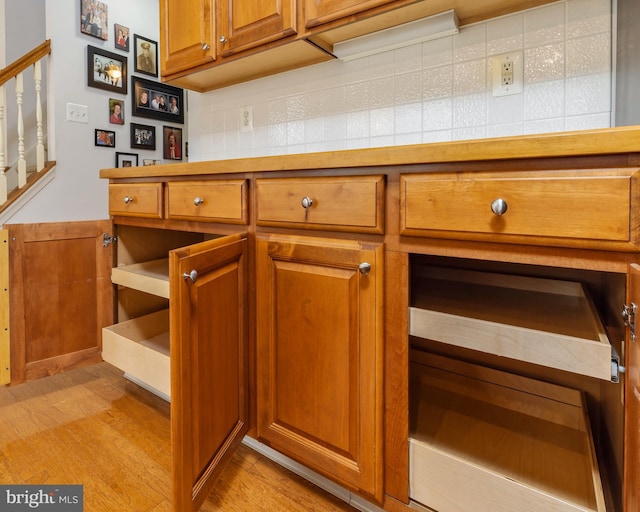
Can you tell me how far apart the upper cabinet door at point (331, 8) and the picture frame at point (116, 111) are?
1.99 meters

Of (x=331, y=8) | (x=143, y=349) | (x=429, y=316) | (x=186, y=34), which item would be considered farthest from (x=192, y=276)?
(x=186, y=34)

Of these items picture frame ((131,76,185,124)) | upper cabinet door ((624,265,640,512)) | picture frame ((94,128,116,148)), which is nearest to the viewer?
upper cabinet door ((624,265,640,512))

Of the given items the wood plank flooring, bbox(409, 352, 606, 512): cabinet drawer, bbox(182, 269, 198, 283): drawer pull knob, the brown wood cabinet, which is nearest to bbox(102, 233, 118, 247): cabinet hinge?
the brown wood cabinet

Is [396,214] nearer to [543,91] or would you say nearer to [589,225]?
[589,225]

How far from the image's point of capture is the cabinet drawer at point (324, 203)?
90cm

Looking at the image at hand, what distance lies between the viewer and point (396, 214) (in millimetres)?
877

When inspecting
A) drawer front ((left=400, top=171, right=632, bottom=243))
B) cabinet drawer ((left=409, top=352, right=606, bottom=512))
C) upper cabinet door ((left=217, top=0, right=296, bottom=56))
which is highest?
upper cabinet door ((left=217, top=0, right=296, bottom=56))

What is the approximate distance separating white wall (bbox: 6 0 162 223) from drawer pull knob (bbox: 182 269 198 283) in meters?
1.95

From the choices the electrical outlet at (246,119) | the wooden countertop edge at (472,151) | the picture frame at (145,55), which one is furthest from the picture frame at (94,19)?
the wooden countertop edge at (472,151)

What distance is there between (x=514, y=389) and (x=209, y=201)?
3.93ft

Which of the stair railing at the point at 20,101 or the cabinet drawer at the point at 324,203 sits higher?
the stair railing at the point at 20,101

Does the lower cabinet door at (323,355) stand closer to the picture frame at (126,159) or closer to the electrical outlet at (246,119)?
the electrical outlet at (246,119)

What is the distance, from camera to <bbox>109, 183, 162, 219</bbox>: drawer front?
144 centimetres

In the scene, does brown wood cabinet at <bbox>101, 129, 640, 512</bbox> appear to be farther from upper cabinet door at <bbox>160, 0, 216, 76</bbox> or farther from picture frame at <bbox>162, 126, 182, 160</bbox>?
picture frame at <bbox>162, 126, 182, 160</bbox>
